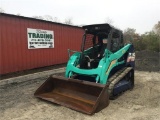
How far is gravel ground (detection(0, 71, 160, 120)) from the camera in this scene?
186 inches

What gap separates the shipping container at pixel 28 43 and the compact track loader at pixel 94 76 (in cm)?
358

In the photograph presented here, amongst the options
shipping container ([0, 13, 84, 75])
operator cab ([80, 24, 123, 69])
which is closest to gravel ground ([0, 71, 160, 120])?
operator cab ([80, 24, 123, 69])

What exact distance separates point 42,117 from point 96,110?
123cm

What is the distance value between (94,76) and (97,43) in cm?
166

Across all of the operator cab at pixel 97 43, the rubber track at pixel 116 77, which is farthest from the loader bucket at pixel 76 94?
the operator cab at pixel 97 43

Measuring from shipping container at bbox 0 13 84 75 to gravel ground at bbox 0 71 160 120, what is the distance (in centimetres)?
245

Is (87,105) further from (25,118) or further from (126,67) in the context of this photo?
(126,67)

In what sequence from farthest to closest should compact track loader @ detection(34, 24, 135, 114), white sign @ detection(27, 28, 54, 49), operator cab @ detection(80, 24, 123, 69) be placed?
white sign @ detection(27, 28, 54, 49) < operator cab @ detection(80, 24, 123, 69) < compact track loader @ detection(34, 24, 135, 114)

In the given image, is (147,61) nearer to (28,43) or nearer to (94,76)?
(28,43)

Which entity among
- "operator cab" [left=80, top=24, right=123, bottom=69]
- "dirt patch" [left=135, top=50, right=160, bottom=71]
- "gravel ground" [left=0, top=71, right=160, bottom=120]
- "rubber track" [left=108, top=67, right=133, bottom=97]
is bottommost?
"gravel ground" [left=0, top=71, right=160, bottom=120]

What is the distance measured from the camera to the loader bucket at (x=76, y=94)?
197 inches

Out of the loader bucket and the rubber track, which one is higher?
the rubber track

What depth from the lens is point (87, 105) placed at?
5.18 metres

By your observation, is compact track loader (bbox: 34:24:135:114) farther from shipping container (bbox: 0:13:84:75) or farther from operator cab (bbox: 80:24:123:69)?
shipping container (bbox: 0:13:84:75)
